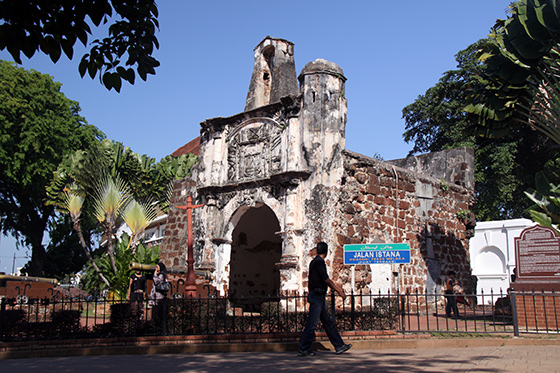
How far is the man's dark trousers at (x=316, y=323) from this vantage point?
7.13 meters

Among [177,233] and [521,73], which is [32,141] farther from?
[521,73]

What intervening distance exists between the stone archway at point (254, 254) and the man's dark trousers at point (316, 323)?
27.0ft

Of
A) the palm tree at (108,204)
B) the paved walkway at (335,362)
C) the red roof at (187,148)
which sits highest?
the red roof at (187,148)

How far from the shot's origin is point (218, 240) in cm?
1473

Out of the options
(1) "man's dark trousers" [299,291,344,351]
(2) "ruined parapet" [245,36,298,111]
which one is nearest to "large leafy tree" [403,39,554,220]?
(2) "ruined parapet" [245,36,298,111]

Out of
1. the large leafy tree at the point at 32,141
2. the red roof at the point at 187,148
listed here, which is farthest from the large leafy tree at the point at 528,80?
the red roof at the point at 187,148

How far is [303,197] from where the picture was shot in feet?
43.8

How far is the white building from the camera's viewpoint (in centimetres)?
2517

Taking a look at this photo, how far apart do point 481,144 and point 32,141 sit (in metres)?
22.5

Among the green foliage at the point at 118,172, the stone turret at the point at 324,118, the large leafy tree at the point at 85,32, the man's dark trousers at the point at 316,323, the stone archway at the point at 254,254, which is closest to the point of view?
the large leafy tree at the point at 85,32

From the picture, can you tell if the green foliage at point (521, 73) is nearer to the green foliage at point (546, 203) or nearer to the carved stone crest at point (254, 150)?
the green foliage at point (546, 203)

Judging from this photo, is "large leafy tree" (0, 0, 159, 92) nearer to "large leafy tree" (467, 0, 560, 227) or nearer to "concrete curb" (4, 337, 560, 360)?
"concrete curb" (4, 337, 560, 360)

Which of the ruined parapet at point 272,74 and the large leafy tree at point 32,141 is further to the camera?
the large leafy tree at point 32,141

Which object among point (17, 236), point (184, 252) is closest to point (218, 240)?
point (184, 252)
